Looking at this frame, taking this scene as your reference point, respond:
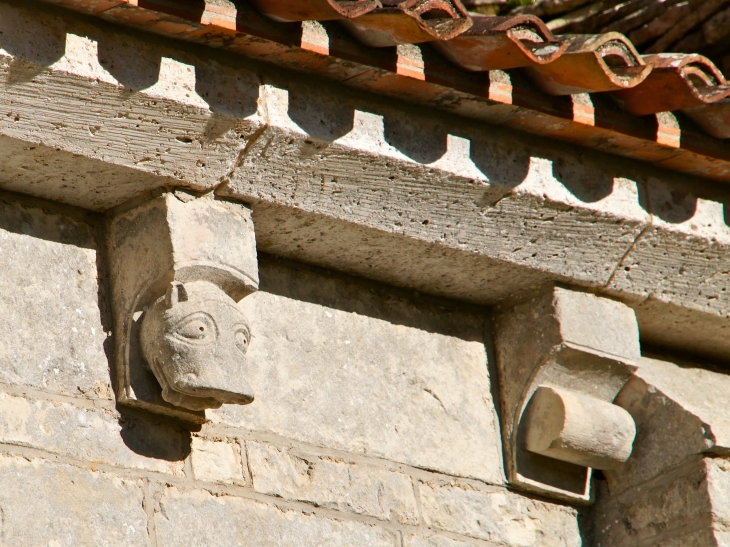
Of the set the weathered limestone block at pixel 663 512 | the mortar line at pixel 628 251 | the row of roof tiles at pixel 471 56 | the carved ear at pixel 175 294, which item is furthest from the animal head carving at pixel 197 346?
the weathered limestone block at pixel 663 512

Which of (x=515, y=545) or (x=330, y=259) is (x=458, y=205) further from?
(x=515, y=545)

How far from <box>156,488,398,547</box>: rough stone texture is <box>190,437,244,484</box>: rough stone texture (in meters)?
0.05

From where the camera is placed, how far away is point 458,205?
3012 mm

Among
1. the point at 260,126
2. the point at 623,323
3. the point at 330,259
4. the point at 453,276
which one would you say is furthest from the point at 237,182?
the point at 623,323

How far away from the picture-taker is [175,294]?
265 centimetres

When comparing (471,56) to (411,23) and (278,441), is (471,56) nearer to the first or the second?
(411,23)

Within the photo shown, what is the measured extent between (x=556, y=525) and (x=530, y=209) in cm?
92

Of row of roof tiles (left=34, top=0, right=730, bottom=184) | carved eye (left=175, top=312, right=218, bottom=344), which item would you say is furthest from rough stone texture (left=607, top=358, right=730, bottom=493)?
carved eye (left=175, top=312, right=218, bottom=344)

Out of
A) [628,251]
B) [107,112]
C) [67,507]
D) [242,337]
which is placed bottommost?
[67,507]

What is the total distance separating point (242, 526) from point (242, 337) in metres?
0.46

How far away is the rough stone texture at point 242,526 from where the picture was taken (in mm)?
2629

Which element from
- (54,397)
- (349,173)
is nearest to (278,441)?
(54,397)

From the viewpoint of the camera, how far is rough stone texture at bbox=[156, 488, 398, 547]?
2.63 metres

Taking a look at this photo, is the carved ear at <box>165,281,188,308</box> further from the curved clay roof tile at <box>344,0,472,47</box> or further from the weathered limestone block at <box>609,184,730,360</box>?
the weathered limestone block at <box>609,184,730,360</box>
